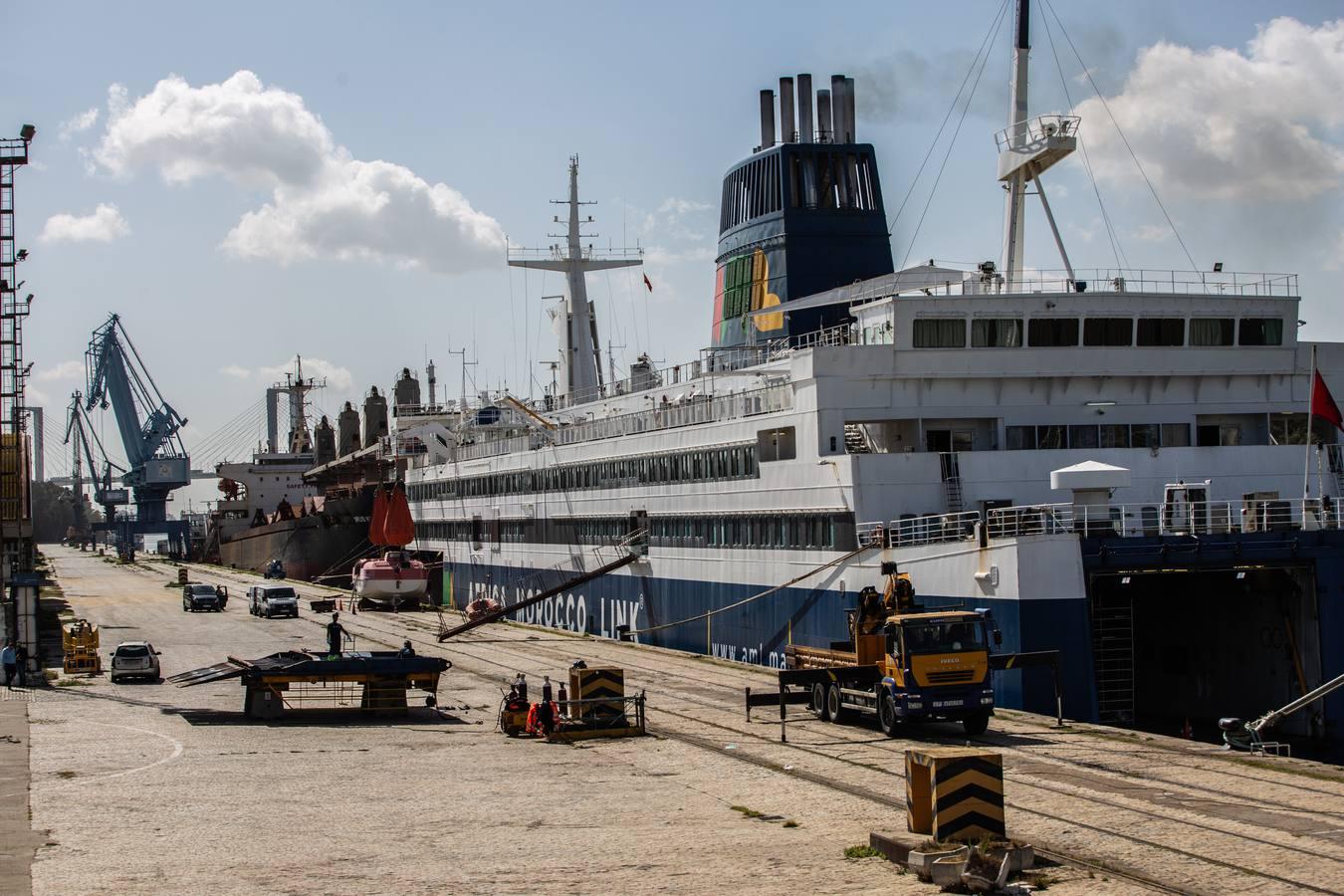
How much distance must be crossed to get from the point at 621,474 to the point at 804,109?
1600 centimetres

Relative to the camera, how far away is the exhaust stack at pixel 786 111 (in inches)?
2207

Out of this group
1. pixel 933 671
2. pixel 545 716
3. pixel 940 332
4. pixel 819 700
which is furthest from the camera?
pixel 940 332

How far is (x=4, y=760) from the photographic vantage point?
26391 mm

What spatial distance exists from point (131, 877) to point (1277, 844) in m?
14.1

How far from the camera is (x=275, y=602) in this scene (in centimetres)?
7088

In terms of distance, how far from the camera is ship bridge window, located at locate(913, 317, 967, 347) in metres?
39.1

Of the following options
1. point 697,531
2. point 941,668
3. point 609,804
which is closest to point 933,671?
point 941,668

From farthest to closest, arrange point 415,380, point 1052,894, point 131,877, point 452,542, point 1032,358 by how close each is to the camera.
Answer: point 415,380 < point 452,542 < point 1032,358 < point 131,877 < point 1052,894

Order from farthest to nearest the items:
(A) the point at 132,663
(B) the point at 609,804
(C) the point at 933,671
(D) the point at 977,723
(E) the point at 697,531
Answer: (E) the point at 697,531 < (A) the point at 132,663 < (D) the point at 977,723 < (C) the point at 933,671 < (B) the point at 609,804

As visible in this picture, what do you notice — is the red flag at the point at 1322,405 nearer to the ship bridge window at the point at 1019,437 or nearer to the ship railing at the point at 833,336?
the ship bridge window at the point at 1019,437

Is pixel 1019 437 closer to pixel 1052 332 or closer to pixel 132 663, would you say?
pixel 1052 332

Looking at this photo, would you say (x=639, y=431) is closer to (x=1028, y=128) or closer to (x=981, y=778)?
(x=1028, y=128)

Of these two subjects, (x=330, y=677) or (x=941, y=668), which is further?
(x=330, y=677)

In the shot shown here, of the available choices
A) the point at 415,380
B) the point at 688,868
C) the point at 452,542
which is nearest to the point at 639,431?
the point at 452,542
